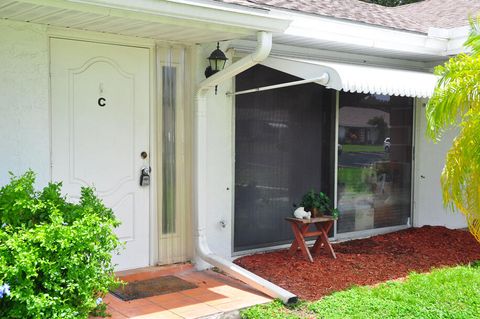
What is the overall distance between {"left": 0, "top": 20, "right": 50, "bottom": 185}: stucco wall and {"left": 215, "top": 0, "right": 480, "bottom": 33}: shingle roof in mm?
2351

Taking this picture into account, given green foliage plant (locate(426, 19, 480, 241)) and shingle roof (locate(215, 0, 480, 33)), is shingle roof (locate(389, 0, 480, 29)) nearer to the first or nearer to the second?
shingle roof (locate(215, 0, 480, 33))

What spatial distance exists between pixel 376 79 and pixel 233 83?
218cm

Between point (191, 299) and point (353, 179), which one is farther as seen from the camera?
point (353, 179)

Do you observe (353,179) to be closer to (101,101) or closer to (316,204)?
(316,204)

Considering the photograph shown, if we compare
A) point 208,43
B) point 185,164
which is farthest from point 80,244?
point 208,43

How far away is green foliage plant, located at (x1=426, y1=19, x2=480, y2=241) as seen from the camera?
636 centimetres

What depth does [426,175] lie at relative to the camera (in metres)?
11.4

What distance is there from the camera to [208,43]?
8.19 m

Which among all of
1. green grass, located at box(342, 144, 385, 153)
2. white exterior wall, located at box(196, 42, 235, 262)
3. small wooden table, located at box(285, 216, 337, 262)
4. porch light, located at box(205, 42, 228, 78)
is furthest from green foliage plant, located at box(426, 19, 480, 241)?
green grass, located at box(342, 144, 385, 153)

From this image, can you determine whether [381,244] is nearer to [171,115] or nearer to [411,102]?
[411,102]

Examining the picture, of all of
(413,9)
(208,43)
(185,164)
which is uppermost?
(413,9)

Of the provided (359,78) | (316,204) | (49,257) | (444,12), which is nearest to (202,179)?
(316,204)

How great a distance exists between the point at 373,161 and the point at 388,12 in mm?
3167

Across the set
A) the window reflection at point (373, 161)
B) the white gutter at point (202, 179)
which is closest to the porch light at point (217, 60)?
the white gutter at point (202, 179)
